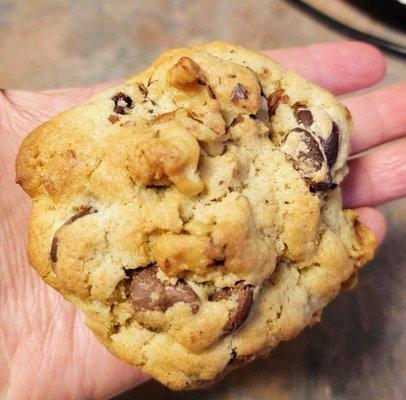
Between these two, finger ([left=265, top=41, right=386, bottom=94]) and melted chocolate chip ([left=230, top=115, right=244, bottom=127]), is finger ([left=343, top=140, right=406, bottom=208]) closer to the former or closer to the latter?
finger ([left=265, top=41, right=386, bottom=94])

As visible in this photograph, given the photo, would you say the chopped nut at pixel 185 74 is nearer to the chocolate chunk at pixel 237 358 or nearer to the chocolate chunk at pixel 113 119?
the chocolate chunk at pixel 113 119

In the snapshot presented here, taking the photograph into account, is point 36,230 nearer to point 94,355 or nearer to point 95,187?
point 95,187

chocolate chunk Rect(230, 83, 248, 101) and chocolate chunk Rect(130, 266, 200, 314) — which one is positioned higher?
chocolate chunk Rect(230, 83, 248, 101)

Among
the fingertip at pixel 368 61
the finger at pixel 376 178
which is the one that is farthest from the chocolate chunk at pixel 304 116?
the fingertip at pixel 368 61

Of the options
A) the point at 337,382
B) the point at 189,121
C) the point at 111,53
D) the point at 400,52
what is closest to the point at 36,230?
the point at 189,121

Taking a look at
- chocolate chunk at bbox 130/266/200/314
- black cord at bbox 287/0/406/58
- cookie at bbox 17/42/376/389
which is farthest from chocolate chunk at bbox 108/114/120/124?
black cord at bbox 287/0/406/58

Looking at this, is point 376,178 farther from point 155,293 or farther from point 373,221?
point 155,293
